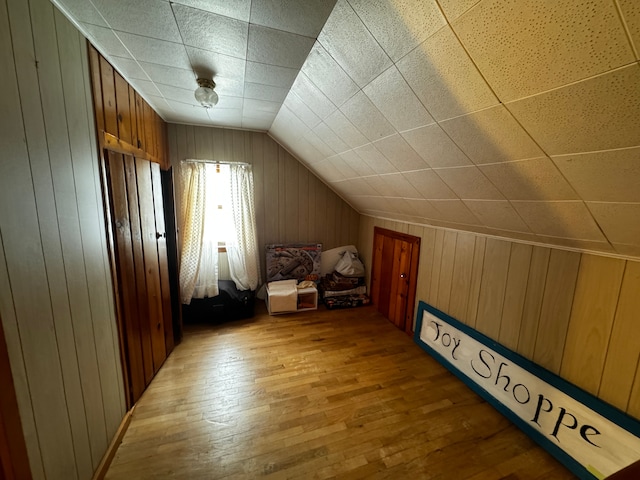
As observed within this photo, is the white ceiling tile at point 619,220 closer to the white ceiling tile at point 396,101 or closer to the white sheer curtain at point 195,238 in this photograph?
the white ceiling tile at point 396,101

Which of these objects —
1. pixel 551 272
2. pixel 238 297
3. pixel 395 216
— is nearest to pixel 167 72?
pixel 238 297

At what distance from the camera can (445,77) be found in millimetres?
931

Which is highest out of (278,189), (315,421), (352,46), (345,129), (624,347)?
(352,46)

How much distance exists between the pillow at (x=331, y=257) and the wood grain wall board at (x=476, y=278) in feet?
6.00

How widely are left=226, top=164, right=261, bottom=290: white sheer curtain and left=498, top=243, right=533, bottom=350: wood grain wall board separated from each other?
2.56 m

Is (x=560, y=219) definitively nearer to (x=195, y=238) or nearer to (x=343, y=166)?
(x=343, y=166)

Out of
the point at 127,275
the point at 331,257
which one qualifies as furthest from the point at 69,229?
the point at 331,257

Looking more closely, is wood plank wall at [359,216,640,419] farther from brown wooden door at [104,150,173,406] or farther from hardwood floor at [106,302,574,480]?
brown wooden door at [104,150,173,406]

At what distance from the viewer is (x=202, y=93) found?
1.58m

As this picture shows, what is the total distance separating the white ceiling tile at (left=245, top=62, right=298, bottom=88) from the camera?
1.45 metres

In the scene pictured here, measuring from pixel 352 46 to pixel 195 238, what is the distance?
8.05ft

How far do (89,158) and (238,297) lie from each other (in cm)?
195

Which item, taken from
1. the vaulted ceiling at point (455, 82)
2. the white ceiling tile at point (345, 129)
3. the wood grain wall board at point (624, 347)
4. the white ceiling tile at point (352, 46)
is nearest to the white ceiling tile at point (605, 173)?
the vaulted ceiling at point (455, 82)

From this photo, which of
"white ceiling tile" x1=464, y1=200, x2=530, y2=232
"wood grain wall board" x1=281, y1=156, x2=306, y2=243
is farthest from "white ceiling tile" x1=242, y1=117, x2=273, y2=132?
"white ceiling tile" x1=464, y1=200, x2=530, y2=232
